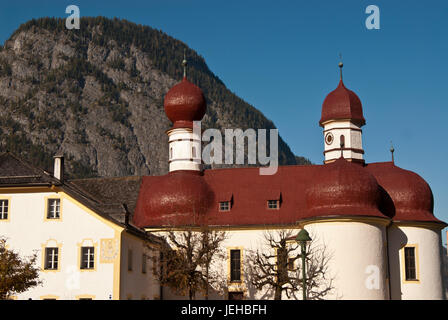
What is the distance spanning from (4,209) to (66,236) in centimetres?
365

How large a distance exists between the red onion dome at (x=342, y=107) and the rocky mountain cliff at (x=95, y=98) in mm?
96114

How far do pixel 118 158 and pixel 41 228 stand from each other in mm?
125293

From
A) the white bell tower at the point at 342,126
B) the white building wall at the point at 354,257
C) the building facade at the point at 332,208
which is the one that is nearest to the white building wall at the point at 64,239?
the building facade at the point at 332,208

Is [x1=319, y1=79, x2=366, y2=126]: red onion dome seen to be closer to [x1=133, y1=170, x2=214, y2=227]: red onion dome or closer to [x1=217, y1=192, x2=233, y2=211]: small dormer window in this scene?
[x1=217, y1=192, x2=233, y2=211]: small dormer window

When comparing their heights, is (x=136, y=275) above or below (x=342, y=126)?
below

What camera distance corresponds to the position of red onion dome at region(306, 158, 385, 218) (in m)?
36.8

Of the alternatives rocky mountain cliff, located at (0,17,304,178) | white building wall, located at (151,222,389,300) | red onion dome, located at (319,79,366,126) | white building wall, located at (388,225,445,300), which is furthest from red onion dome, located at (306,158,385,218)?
rocky mountain cliff, located at (0,17,304,178)

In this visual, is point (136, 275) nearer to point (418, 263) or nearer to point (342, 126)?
point (418, 263)

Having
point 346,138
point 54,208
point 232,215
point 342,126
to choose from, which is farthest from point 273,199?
point 54,208

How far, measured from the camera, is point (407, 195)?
4006 centimetres

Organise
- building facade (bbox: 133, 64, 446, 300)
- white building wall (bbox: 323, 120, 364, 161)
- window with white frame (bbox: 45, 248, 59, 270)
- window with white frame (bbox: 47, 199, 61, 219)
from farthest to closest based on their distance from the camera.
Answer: white building wall (bbox: 323, 120, 364, 161), building facade (bbox: 133, 64, 446, 300), window with white frame (bbox: 47, 199, 61, 219), window with white frame (bbox: 45, 248, 59, 270)

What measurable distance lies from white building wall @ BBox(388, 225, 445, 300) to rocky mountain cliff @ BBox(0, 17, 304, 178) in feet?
337

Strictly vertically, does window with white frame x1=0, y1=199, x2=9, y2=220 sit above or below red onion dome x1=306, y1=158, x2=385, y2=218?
below
